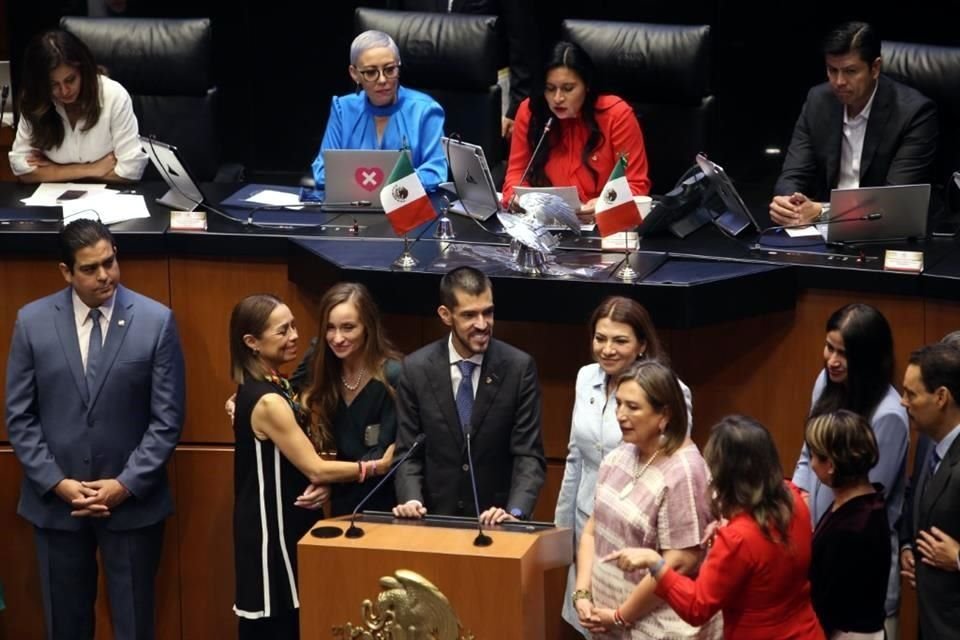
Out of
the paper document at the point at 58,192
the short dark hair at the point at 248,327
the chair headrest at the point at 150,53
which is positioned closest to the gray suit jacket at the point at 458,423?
the short dark hair at the point at 248,327

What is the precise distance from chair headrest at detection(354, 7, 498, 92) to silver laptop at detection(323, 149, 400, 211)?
0.85 metres

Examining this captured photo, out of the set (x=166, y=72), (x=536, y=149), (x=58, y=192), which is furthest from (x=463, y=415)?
(x=166, y=72)

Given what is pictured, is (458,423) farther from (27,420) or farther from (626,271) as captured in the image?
(27,420)

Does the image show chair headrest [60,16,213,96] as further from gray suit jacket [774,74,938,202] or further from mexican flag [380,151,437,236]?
gray suit jacket [774,74,938,202]

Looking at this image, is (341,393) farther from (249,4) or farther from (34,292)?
(249,4)

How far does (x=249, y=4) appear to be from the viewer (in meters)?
8.26

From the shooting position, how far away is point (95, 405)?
205 inches

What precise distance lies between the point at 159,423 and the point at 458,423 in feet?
3.44

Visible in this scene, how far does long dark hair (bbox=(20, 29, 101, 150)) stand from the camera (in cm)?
586

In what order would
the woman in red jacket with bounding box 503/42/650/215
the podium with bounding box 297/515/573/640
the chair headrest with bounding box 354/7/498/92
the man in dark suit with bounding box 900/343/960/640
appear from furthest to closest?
the chair headrest with bounding box 354/7/498/92
the woman in red jacket with bounding box 503/42/650/215
the man in dark suit with bounding box 900/343/960/640
the podium with bounding box 297/515/573/640

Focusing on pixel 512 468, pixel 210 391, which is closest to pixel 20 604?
pixel 210 391

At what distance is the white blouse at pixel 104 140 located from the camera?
19.9ft

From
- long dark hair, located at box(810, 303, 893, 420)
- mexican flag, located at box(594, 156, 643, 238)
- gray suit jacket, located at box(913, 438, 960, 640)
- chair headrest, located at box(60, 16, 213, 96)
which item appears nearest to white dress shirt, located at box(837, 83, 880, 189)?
mexican flag, located at box(594, 156, 643, 238)

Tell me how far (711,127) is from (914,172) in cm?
96
